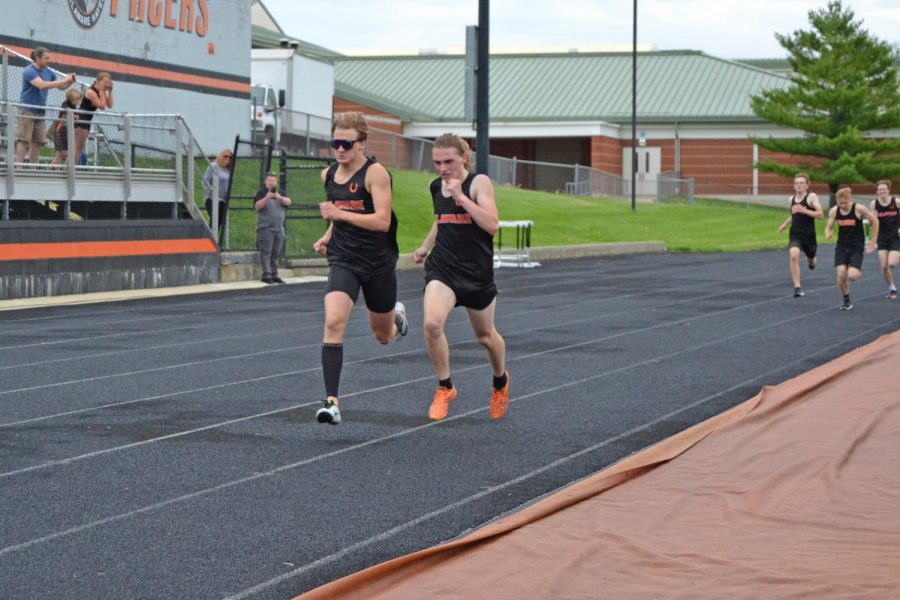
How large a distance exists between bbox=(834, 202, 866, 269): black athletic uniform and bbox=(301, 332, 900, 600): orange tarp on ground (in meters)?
11.1

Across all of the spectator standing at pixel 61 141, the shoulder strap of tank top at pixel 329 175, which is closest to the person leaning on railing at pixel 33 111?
the spectator standing at pixel 61 141

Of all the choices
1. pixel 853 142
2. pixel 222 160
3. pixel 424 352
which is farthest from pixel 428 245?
pixel 853 142

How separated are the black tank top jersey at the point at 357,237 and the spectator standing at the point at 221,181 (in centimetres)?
1517

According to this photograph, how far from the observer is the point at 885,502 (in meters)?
7.19

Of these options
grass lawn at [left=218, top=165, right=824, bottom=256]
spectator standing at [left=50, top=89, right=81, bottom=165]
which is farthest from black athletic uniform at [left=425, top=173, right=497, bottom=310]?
grass lawn at [left=218, top=165, right=824, bottom=256]

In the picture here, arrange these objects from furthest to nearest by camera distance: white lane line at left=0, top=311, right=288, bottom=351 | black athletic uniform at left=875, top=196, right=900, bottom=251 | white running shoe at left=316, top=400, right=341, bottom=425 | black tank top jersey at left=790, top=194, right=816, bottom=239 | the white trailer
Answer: the white trailer → black athletic uniform at left=875, top=196, right=900, bottom=251 → black tank top jersey at left=790, top=194, right=816, bottom=239 → white lane line at left=0, top=311, right=288, bottom=351 → white running shoe at left=316, top=400, right=341, bottom=425

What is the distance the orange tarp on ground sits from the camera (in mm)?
5645

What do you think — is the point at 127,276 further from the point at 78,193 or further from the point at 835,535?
the point at 835,535

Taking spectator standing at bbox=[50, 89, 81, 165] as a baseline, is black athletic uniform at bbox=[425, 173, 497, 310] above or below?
below

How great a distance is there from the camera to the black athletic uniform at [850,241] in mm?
20203

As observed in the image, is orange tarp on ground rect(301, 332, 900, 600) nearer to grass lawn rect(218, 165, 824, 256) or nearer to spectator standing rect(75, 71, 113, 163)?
spectator standing rect(75, 71, 113, 163)

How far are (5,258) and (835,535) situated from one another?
51.0 ft

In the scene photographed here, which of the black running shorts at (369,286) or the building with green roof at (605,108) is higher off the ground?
the building with green roof at (605,108)

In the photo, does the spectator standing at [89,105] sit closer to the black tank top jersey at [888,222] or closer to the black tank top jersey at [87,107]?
the black tank top jersey at [87,107]
